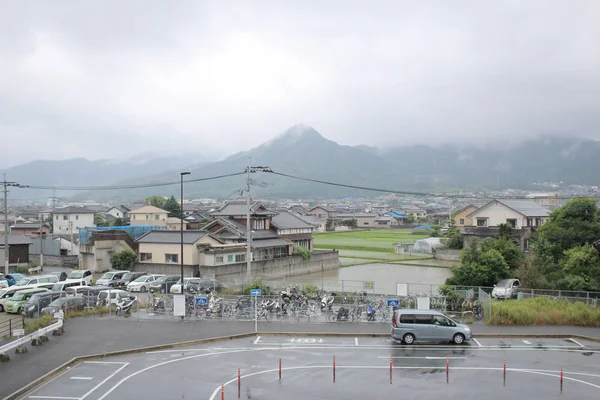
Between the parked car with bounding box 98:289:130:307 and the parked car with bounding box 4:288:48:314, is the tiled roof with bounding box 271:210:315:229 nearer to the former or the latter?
the parked car with bounding box 98:289:130:307

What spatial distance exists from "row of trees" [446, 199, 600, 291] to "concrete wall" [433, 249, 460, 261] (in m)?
16.4

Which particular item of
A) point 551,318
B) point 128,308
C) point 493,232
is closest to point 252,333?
point 128,308

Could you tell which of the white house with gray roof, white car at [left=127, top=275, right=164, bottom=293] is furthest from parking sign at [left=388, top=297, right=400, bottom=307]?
the white house with gray roof

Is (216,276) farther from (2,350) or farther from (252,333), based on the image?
(2,350)

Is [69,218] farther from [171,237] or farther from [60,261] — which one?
[171,237]

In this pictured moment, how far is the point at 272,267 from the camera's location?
45.1 m

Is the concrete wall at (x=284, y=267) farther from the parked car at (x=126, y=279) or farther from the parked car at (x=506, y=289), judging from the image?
the parked car at (x=506, y=289)

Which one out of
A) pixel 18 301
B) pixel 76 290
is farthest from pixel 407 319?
pixel 18 301

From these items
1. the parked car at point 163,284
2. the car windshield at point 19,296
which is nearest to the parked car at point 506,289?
the parked car at point 163,284

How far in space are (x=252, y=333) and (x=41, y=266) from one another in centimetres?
2948

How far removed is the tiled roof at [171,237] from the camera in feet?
132

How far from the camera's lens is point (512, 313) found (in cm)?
2203

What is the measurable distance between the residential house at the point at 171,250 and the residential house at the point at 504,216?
98.1 feet

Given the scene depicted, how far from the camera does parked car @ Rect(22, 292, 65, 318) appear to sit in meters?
23.7
